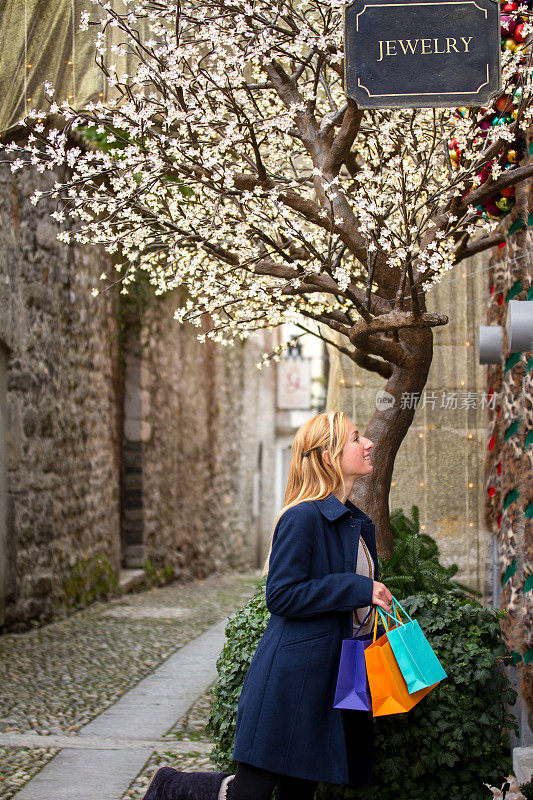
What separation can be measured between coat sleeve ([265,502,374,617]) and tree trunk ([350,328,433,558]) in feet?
5.10

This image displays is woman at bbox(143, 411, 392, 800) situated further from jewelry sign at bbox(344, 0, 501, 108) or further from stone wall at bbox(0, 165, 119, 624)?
stone wall at bbox(0, 165, 119, 624)

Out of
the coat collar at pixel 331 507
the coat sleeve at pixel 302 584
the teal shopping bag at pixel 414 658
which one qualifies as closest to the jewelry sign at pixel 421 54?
the coat collar at pixel 331 507

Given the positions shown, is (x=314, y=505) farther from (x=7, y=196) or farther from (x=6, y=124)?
(x=7, y=196)

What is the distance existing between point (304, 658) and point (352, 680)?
131 millimetres

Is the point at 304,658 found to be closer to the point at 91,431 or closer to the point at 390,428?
the point at 390,428

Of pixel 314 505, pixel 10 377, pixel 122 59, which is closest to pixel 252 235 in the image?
pixel 122 59

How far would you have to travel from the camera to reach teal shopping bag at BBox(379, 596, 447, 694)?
2273mm

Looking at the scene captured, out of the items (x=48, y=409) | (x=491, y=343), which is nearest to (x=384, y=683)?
(x=491, y=343)

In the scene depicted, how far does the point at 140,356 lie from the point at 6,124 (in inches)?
208

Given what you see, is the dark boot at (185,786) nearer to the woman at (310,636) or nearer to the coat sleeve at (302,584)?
the woman at (310,636)

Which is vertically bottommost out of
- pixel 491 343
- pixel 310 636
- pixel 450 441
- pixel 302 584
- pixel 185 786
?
pixel 185 786

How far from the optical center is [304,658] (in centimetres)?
229

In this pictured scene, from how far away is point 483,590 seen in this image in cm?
542

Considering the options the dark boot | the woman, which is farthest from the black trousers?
the dark boot
